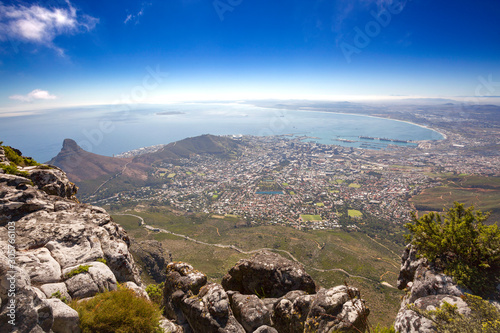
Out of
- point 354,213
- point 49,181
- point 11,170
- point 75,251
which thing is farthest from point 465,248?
point 354,213

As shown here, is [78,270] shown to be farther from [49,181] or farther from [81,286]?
[49,181]

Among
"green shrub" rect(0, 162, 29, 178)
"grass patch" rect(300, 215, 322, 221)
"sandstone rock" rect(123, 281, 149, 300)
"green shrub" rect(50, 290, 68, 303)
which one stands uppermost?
"green shrub" rect(0, 162, 29, 178)

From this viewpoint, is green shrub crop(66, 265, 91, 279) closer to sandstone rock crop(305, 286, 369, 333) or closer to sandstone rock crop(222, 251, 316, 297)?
sandstone rock crop(222, 251, 316, 297)

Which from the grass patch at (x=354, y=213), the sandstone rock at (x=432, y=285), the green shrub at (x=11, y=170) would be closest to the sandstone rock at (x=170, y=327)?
the sandstone rock at (x=432, y=285)

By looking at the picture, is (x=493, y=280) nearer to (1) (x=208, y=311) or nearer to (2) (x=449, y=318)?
(2) (x=449, y=318)

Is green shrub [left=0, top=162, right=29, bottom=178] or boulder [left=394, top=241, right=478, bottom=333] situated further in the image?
green shrub [left=0, top=162, right=29, bottom=178]

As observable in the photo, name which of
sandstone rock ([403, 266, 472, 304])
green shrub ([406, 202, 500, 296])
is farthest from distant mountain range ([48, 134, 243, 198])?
green shrub ([406, 202, 500, 296])
